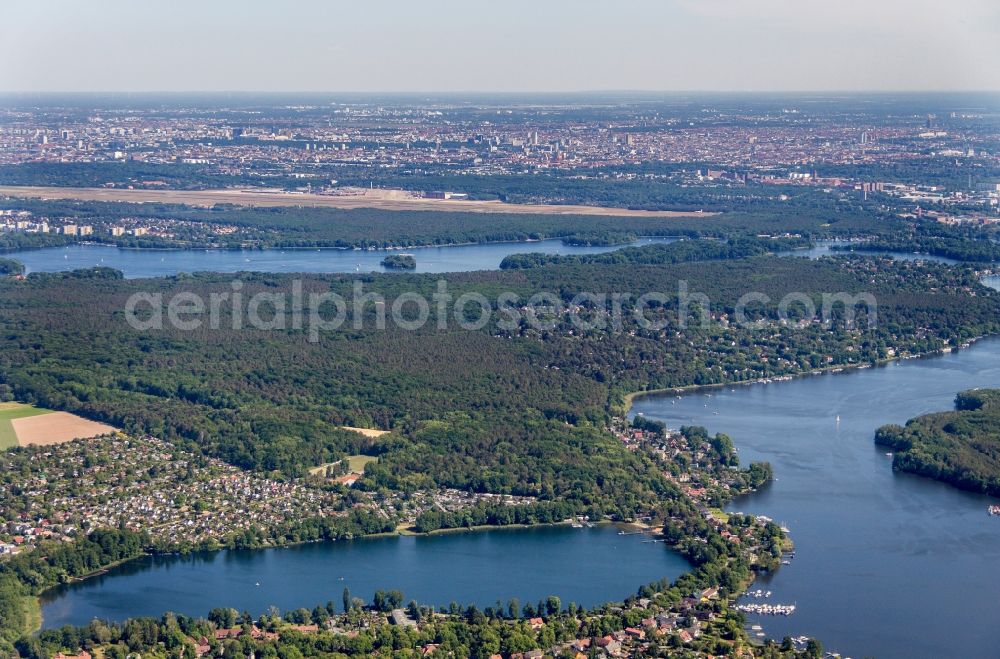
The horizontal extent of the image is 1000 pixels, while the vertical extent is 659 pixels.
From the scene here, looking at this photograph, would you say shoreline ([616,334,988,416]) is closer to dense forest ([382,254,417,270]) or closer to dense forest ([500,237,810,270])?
dense forest ([500,237,810,270])

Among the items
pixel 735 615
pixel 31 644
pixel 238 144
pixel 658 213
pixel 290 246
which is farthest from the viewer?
pixel 238 144

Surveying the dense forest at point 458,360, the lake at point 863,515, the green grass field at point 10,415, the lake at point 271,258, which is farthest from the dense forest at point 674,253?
the green grass field at point 10,415

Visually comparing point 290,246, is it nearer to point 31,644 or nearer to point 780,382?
point 780,382

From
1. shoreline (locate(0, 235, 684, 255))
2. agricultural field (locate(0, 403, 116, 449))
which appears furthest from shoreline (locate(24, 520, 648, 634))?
shoreline (locate(0, 235, 684, 255))

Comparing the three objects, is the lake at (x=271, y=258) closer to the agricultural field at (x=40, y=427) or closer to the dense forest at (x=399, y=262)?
the dense forest at (x=399, y=262)

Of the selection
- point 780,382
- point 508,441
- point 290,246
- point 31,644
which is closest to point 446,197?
point 290,246

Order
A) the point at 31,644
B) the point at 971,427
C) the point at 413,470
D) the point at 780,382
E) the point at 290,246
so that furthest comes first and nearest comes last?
the point at 290,246 < the point at 780,382 < the point at 971,427 < the point at 413,470 < the point at 31,644
